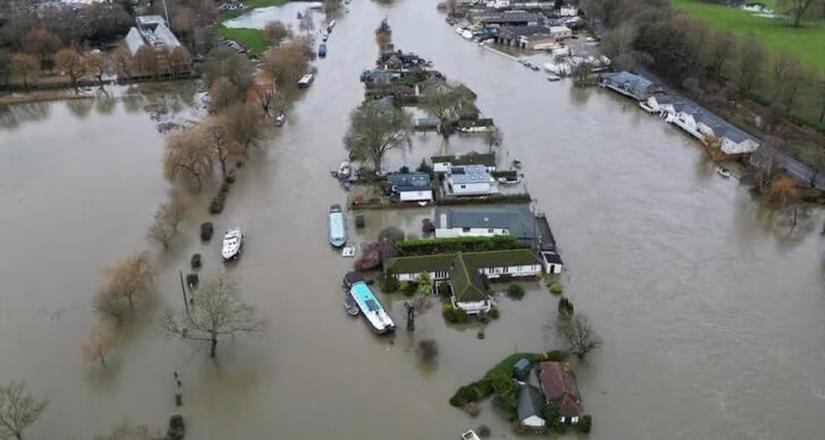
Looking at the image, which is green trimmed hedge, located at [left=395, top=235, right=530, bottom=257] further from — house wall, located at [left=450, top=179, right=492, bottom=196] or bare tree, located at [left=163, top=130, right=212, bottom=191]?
bare tree, located at [left=163, top=130, right=212, bottom=191]

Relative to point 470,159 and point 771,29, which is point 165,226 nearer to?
point 470,159

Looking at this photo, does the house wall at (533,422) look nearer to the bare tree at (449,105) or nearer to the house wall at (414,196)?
the house wall at (414,196)

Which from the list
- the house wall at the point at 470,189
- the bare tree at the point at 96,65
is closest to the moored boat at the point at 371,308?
the house wall at the point at 470,189

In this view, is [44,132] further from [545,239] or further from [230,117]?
[545,239]

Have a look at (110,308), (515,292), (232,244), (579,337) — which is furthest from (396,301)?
(110,308)

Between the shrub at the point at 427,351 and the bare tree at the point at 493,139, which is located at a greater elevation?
the bare tree at the point at 493,139

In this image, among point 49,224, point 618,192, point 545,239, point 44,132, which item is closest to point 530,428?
point 545,239

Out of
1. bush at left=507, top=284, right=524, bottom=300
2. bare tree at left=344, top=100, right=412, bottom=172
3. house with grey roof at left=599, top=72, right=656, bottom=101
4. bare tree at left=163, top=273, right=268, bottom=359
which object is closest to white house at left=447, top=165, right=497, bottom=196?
bare tree at left=344, top=100, right=412, bottom=172
